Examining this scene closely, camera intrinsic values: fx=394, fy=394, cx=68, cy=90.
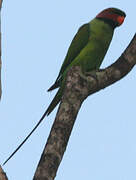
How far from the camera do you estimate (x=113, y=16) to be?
4.91 meters

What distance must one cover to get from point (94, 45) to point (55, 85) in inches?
28.6

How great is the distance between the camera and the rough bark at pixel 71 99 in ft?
7.13

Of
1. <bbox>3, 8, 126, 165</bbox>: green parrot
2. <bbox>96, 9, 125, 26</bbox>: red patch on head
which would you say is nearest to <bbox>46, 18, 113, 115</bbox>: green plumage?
<bbox>3, 8, 126, 165</bbox>: green parrot

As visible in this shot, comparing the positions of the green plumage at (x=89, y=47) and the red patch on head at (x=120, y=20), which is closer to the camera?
the green plumage at (x=89, y=47)

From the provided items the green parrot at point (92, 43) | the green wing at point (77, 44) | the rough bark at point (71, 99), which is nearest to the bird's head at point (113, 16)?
the green parrot at point (92, 43)

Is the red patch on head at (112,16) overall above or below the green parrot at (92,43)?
above

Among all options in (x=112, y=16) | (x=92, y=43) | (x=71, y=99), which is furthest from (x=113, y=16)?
(x=71, y=99)

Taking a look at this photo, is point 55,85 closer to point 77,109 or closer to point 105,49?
point 105,49

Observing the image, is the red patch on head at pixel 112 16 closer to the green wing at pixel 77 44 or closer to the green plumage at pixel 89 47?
the green plumage at pixel 89 47

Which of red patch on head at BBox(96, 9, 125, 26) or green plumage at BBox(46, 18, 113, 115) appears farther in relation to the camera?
red patch on head at BBox(96, 9, 125, 26)

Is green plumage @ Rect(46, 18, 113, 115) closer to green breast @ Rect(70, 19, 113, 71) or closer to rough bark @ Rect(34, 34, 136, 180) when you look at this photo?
green breast @ Rect(70, 19, 113, 71)

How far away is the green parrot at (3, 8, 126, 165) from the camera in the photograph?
452cm

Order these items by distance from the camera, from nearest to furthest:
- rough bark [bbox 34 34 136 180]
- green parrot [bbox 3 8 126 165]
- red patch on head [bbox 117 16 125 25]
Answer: rough bark [bbox 34 34 136 180], green parrot [bbox 3 8 126 165], red patch on head [bbox 117 16 125 25]

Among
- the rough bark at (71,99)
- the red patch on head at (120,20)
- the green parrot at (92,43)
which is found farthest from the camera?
the red patch on head at (120,20)
